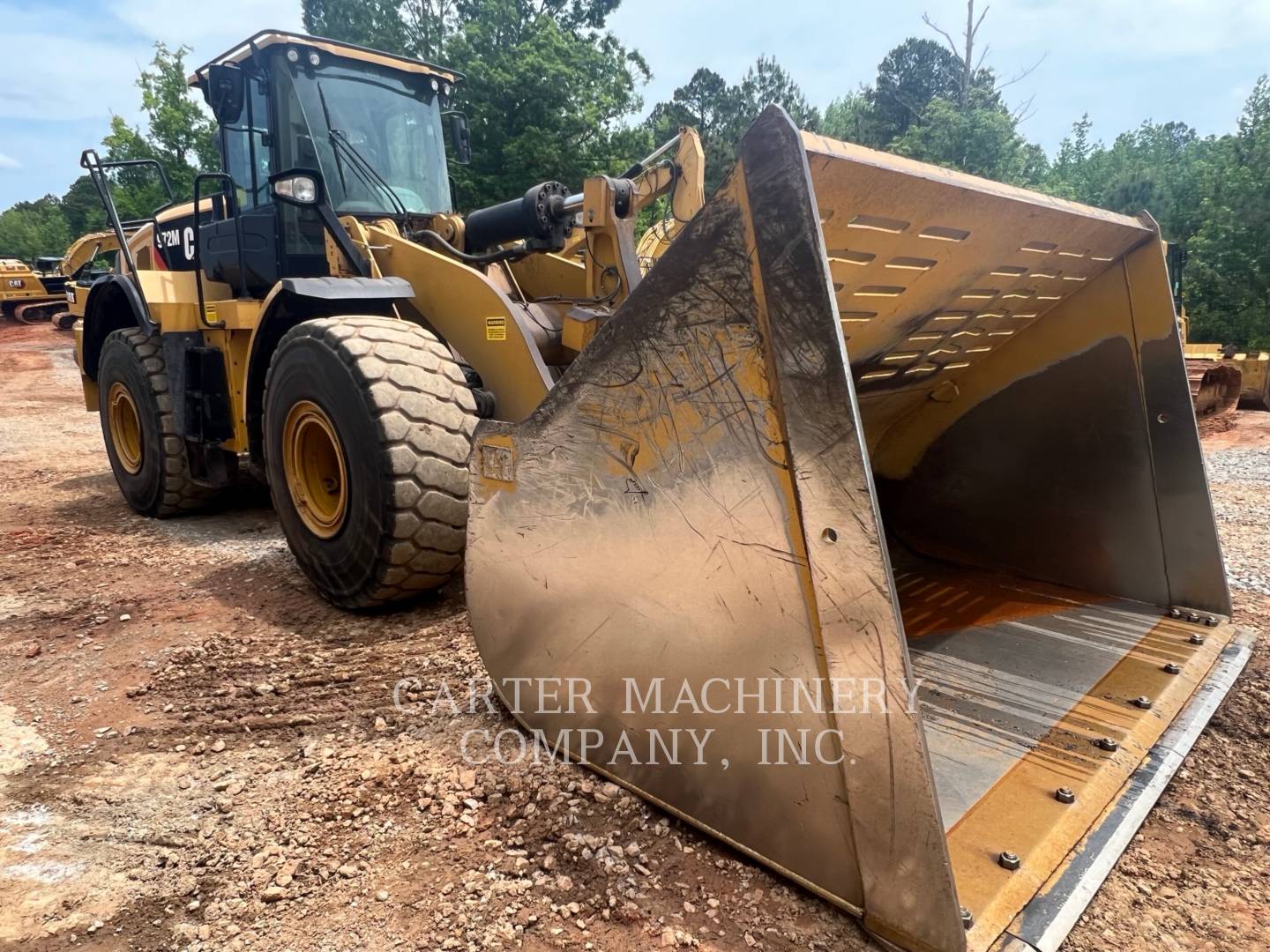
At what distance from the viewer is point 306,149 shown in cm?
437

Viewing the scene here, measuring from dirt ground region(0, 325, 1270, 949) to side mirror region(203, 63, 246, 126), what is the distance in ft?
9.07

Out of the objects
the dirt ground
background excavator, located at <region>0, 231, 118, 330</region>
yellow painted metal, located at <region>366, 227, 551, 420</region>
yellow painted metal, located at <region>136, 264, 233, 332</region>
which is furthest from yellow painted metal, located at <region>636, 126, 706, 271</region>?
background excavator, located at <region>0, 231, 118, 330</region>

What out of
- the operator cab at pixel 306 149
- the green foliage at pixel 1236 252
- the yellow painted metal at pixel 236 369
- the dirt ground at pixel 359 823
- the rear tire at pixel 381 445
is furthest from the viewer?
the green foliage at pixel 1236 252

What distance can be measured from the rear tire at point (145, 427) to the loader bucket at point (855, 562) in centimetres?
384

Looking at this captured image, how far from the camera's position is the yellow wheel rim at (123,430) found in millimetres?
5812

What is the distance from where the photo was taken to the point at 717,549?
69.0 inches

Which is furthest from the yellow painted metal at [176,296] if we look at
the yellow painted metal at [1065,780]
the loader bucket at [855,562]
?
the yellow painted metal at [1065,780]

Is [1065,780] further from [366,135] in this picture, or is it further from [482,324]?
[366,135]

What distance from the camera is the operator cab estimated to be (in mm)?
4309

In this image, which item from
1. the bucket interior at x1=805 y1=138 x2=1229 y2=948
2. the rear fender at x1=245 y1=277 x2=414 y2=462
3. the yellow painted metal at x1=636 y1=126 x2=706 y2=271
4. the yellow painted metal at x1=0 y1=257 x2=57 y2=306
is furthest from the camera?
the yellow painted metal at x1=0 y1=257 x2=57 y2=306

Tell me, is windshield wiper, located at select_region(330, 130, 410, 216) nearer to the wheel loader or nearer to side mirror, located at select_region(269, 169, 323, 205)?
the wheel loader

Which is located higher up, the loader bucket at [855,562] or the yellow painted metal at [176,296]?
the yellow painted metal at [176,296]

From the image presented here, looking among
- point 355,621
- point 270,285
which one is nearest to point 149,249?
point 270,285

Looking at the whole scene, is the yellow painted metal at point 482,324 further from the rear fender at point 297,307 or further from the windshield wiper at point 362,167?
the windshield wiper at point 362,167
